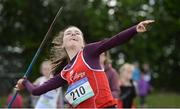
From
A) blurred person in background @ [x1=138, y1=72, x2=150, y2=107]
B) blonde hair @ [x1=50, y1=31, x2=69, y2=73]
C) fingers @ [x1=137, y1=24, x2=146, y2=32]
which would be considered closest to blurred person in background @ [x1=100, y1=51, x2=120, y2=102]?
blonde hair @ [x1=50, y1=31, x2=69, y2=73]

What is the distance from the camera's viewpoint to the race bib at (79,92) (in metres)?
5.81

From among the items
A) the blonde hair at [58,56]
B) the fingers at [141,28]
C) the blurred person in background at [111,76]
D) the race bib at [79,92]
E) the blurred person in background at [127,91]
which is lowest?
the blurred person in background at [127,91]

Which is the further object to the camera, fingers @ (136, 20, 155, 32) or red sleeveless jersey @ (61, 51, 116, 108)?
red sleeveless jersey @ (61, 51, 116, 108)


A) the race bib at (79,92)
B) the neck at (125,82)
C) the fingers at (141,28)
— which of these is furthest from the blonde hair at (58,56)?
the neck at (125,82)

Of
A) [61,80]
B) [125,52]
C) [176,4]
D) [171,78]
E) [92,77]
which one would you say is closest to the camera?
[92,77]

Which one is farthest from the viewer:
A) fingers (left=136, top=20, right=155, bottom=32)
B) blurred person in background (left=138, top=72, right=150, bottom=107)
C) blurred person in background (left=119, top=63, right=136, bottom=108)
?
blurred person in background (left=138, top=72, right=150, bottom=107)

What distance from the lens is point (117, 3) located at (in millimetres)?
23672

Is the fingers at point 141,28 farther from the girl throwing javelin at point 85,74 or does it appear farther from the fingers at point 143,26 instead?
the girl throwing javelin at point 85,74

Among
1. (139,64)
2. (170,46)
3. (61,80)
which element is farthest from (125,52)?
(61,80)

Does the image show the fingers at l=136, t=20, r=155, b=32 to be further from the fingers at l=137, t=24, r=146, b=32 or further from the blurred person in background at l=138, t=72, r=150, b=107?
the blurred person in background at l=138, t=72, r=150, b=107

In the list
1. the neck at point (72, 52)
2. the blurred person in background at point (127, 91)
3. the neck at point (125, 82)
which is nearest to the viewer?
the neck at point (72, 52)

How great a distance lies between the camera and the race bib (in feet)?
19.1

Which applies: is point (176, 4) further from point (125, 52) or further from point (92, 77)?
point (92, 77)

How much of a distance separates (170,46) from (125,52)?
8.57 feet
